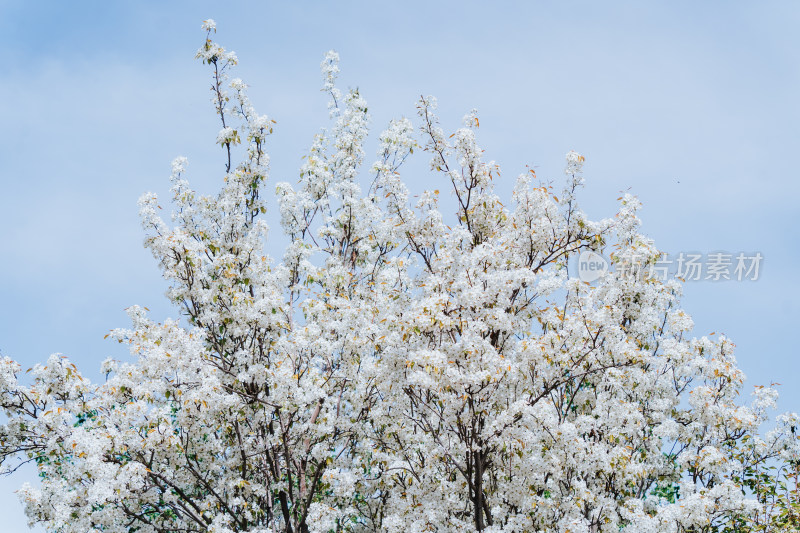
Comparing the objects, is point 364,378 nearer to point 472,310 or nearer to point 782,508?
point 472,310

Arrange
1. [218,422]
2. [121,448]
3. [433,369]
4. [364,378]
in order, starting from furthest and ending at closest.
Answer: [364,378] < [218,422] < [121,448] < [433,369]

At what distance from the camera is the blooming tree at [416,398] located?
43.0 feet

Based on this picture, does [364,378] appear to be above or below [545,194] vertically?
below

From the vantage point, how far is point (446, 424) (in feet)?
44.0

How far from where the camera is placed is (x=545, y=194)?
15.6 meters

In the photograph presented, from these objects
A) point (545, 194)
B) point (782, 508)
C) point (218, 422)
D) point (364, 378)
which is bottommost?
point (782, 508)

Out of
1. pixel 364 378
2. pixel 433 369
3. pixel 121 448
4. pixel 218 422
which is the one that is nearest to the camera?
pixel 433 369

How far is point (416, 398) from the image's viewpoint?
535 inches

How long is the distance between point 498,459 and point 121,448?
6455 mm

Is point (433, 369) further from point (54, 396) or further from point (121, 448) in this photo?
point (54, 396)

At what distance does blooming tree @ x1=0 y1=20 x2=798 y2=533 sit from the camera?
43.0 feet

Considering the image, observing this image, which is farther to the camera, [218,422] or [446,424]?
[218,422]

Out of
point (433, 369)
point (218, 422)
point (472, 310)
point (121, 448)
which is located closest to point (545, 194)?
point (472, 310)

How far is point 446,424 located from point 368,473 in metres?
2.82
